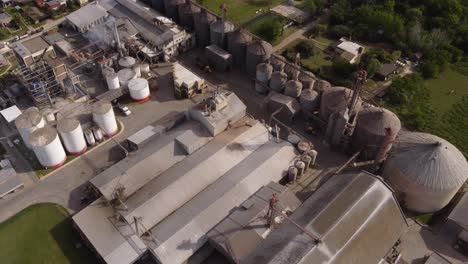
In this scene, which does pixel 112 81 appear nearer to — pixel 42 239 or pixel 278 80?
pixel 42 239

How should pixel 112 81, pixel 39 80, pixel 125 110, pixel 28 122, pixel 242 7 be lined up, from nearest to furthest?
pixel 28 122
pixel 39 80
pixel 112 81
pixel 125 110
pixel 242 7

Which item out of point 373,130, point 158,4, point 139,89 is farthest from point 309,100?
point 158,4

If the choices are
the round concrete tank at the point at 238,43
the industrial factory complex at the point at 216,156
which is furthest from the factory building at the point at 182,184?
the round concrete tank at the point at 238,43

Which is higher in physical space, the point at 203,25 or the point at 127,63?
the point at 203,25

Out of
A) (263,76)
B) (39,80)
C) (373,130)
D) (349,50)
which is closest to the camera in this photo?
(373,130)

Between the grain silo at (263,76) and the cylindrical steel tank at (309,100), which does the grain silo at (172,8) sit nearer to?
the grain silo at (263,76)

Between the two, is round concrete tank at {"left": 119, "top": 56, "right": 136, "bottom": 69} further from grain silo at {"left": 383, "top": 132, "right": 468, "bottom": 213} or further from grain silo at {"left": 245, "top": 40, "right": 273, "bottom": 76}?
grain silo at {"left": 383, "top": 132, "right": 468, "bottom": 213}

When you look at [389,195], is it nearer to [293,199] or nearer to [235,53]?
[293,199]
